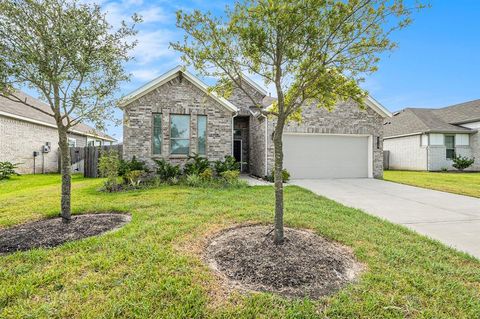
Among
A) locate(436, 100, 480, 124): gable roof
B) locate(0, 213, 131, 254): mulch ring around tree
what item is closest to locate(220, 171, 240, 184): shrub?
locate(0, 213, 131, 254): mulch ring around tree

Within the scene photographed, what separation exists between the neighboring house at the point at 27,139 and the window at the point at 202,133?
579 cm

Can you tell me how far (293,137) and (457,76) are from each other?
19060 mm

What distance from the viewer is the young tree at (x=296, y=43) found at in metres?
3.39

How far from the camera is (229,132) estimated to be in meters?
12.5

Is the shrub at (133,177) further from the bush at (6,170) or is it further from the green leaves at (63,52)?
the bush at (6,170)

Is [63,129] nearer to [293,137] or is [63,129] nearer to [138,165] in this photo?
[138,165]

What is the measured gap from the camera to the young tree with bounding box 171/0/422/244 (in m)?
3.39

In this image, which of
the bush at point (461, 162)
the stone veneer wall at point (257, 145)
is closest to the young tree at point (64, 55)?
the stone veneer wall at point (257, 145)

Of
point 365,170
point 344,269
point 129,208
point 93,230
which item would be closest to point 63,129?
point 93,230

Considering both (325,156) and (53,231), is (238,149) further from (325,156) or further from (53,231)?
(53,231)

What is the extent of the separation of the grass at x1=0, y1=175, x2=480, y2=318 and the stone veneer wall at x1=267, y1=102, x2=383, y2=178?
26.3ft

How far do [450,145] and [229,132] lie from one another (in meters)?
19.1

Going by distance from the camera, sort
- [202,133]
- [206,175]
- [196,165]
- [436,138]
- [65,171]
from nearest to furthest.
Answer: [65,171] → [206,175] → [196,165] → [202,133] → [436,138]

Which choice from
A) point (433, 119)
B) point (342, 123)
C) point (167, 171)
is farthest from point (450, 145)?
point (167, 171)
